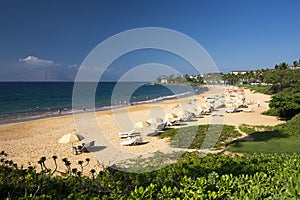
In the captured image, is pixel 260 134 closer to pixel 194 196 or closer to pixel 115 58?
pixel 115 58

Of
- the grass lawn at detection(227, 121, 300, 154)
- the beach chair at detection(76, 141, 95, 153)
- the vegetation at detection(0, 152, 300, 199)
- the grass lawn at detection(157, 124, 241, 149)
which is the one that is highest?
the vegetation at detection(0, 152, 300, 199)

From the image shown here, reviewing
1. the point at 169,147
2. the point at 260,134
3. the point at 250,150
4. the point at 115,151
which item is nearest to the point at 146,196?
the point at 250,150

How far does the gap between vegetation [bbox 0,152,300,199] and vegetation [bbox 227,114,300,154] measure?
18.0ft

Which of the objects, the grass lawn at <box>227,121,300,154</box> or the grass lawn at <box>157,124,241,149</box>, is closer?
the grass lawn at <box>227,121,300,154</box>

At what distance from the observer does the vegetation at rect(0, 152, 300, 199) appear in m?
2.17

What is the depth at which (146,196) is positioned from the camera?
215 centimetres

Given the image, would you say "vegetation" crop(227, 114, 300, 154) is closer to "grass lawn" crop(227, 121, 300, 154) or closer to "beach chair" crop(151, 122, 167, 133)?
"grass lawn" crop(227, 121, 300, 154)

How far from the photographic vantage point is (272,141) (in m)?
10.7

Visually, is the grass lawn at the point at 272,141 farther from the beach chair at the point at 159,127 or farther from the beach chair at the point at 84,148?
the beach chair at the point at 84,148

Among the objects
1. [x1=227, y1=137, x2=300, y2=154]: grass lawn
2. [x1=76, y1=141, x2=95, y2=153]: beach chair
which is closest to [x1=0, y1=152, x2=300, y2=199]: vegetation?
[x1=227, y1=137, x2=300, y2=154]: grass lawn

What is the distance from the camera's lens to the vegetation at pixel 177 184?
2.17m

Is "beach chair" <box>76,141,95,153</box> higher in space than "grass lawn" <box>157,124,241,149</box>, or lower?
lower

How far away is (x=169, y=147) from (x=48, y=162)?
19.5 feet

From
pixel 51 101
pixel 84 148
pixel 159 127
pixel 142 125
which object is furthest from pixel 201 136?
pixel 51 101
